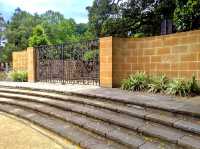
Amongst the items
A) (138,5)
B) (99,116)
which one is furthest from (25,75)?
(138,5)

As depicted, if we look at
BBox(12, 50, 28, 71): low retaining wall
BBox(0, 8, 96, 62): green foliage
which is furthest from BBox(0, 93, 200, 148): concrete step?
BBox(0, 8, 96, 62): green foliage

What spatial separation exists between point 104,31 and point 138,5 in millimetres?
2997

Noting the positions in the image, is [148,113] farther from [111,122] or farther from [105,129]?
[105,129]

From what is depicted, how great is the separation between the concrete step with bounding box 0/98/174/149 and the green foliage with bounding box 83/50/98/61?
9.50ft

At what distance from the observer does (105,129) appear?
505 centimetres

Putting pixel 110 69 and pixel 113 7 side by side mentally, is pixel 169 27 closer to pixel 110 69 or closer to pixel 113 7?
pixel 110 69

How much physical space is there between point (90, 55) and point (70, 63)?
126 centimetres

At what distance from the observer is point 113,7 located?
69.8ft

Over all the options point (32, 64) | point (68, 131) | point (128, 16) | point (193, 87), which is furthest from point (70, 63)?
point (128, 16)

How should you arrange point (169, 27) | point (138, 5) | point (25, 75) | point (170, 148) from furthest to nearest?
point (138, 5) < point (25, 75) < point (169, 27) < point (170, 148)

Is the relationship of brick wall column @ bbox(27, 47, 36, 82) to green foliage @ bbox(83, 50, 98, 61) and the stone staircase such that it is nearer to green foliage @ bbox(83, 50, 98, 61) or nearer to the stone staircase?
green foliage @ bbox(83, 50, 98, 61)

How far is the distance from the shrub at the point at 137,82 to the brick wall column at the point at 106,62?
716mm

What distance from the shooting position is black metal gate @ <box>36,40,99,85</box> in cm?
953

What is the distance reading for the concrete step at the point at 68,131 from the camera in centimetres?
465
